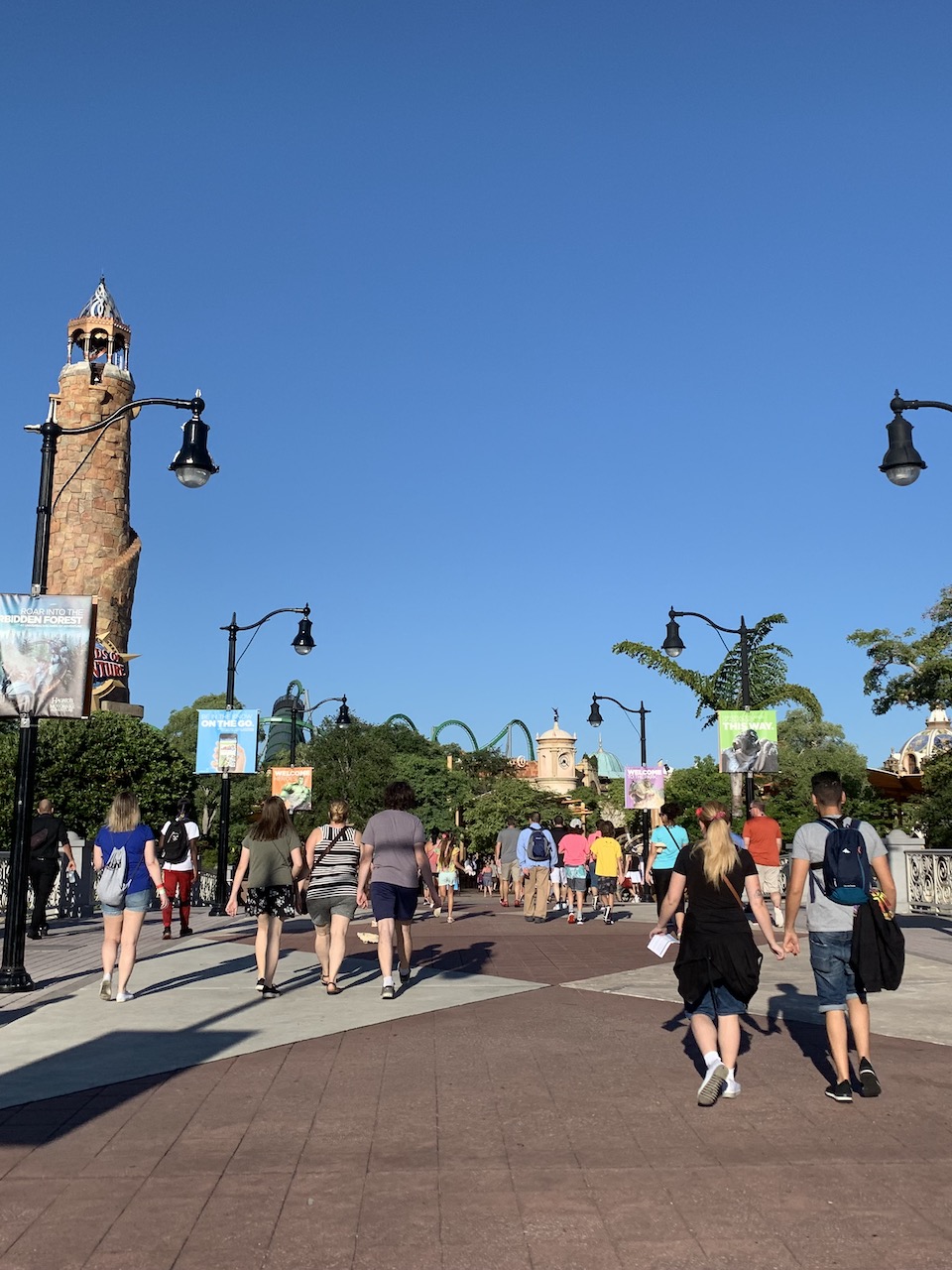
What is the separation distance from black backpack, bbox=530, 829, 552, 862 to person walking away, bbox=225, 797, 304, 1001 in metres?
8.47

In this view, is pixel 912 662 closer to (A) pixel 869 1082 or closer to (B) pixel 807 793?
(B) pixel 807 793

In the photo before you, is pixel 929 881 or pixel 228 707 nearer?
pixel 929 881

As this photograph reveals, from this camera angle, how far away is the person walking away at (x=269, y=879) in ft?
33.8

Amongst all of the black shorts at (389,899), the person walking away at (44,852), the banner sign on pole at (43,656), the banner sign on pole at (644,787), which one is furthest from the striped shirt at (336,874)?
the banner sign on pole at (644,787)

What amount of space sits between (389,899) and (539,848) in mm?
8744

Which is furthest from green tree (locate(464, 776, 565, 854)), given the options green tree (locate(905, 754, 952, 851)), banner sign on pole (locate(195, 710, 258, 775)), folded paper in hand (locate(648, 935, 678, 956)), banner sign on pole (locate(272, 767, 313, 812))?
folded paper in hand (locate(648, 935, 678, 956))

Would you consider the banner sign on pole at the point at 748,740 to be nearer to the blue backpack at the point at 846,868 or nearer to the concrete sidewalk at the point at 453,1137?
the concrete sidewalk at the point at 453,1137

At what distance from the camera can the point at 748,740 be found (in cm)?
2130

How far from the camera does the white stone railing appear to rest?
65.9 ft

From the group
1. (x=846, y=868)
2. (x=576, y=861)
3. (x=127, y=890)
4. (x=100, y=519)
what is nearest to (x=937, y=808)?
(x=576, y=861)

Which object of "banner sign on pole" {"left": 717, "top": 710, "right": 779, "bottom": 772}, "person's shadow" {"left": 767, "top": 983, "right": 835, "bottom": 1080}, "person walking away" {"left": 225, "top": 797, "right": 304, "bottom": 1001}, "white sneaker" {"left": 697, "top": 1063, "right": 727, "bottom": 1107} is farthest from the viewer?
"banner sign on pole" {"left": 717, "top": 710, "right": 779, "bottom": 772}

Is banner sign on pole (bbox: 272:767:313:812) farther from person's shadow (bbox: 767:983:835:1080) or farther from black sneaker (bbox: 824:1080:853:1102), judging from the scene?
black sneaker (bbox: 824:1080:853:1102)

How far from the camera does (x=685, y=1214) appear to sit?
4.42 m

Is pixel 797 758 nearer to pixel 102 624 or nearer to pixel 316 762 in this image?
pixel 316 762
